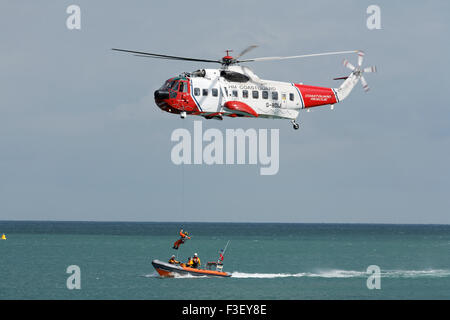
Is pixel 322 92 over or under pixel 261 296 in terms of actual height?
over

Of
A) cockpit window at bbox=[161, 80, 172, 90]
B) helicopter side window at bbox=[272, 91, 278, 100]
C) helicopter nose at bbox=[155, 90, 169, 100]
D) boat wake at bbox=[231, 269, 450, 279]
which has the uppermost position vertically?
cockpit window at bbox=[161, 80, 172, 90]

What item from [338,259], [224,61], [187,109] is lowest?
[338,259]

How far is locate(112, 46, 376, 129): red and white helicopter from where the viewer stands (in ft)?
121

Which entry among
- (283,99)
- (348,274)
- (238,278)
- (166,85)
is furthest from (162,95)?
(348,274)

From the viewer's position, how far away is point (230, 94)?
37.9 metres

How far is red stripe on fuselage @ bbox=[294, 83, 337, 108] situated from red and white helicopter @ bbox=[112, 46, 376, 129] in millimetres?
89

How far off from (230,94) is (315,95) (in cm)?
681

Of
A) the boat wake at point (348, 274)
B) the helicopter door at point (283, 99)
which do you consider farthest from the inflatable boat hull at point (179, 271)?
the helicopter door at point (283, 99)

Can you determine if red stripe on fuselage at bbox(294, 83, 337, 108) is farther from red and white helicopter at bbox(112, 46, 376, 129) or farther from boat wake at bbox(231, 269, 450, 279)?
boat wake at bbox(231, 269, 450, 279)

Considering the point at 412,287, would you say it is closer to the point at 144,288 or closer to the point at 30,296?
the point at 144,288

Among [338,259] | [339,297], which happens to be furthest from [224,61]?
[338,259]

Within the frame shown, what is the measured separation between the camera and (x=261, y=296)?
52.9 m

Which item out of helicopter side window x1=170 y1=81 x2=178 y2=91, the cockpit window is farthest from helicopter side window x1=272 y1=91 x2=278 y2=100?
the cockpit window
